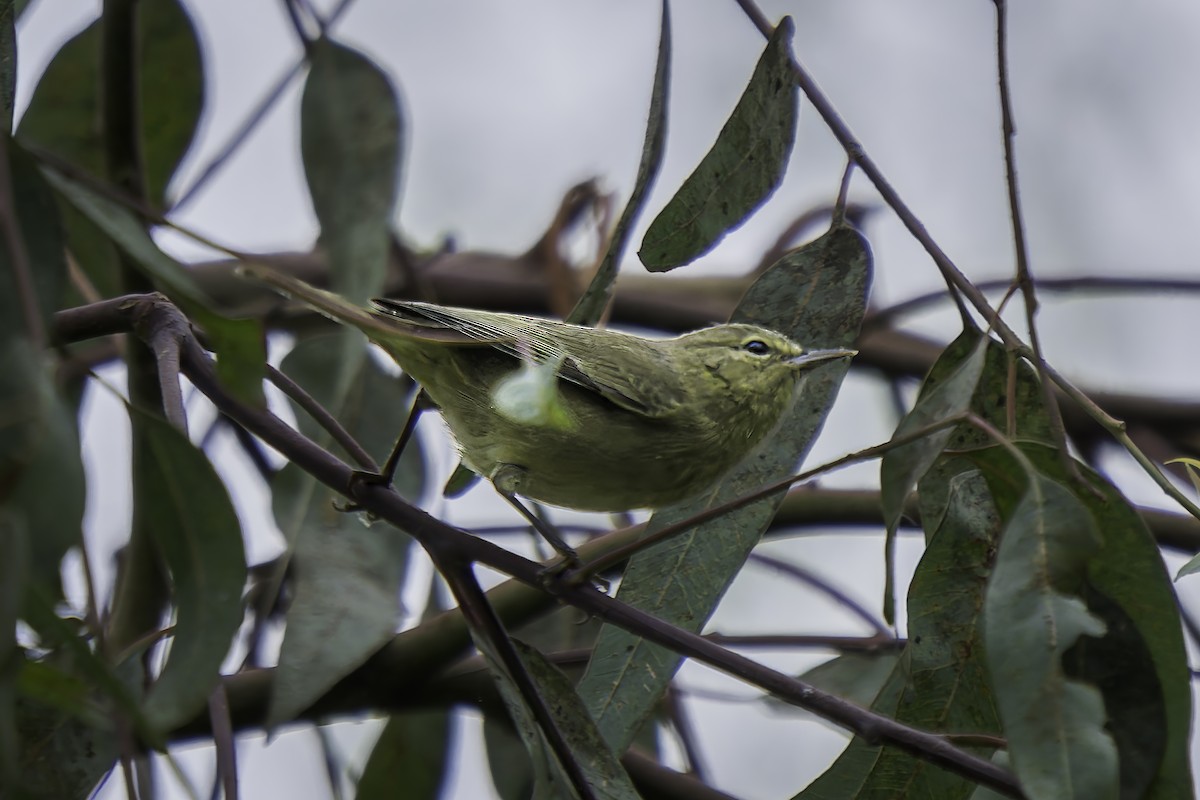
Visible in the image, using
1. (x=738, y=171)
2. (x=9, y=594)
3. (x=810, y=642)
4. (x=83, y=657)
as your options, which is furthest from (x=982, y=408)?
(x=9, y=594)

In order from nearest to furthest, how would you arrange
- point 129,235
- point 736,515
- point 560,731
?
point 129,235, point 560,731, point 736,515

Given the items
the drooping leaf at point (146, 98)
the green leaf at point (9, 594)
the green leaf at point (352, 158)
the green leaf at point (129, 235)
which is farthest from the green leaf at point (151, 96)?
the green leaf at point (9, 594)

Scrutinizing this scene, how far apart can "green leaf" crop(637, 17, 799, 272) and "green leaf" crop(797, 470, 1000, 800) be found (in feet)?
1.91

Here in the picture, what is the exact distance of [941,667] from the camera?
216cm

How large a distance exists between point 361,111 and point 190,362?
97cm

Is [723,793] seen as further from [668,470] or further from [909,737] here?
[909,737]

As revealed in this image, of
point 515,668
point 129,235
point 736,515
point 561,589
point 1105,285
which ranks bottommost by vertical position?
point 515,668

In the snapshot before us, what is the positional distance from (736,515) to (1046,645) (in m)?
0.76

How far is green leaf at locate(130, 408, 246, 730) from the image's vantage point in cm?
179

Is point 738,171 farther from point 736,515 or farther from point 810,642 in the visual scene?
Answer: point 810,642

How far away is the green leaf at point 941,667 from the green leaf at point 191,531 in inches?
36.3

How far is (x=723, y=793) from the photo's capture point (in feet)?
8.70

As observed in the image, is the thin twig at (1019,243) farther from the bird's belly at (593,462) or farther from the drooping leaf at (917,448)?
the bird's belly at (593,462)

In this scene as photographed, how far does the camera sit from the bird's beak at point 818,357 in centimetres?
258
